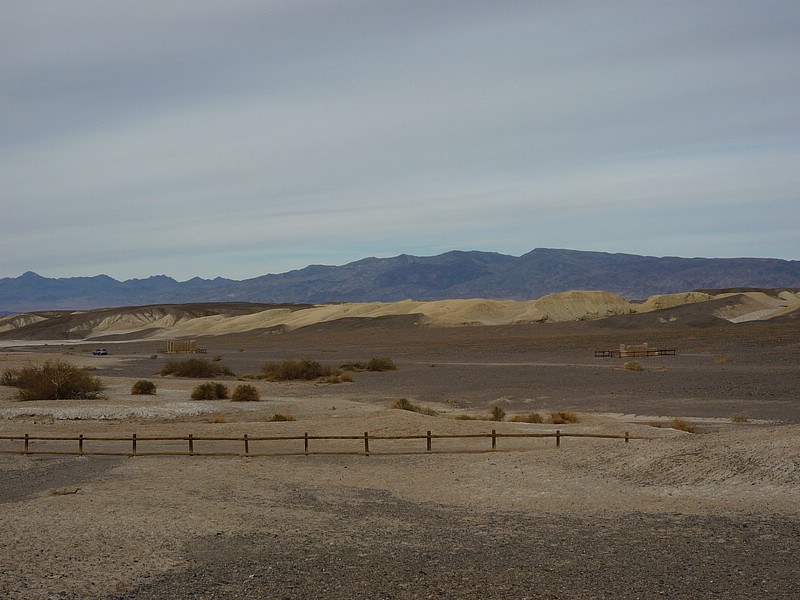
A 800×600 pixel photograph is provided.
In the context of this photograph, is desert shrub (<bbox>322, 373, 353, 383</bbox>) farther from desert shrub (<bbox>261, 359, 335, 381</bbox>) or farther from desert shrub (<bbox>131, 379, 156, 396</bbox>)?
desert shrub (<bbox>131, 379, 156, 396</bbox>)

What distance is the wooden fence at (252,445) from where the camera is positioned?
19.8 metres

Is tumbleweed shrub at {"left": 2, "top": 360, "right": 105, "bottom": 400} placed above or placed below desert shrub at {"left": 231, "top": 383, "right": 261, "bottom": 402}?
above

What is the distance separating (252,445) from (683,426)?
37.0ft

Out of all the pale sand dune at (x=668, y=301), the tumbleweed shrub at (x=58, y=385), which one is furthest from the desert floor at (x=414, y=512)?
the pale sand dune at (x=668, y=301)

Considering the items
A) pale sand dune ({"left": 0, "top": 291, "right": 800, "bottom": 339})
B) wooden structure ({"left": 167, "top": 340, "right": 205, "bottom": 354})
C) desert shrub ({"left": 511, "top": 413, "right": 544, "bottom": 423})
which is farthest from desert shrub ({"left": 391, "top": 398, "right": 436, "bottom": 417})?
pale sand dune ({"left": 0, "top": 291, "right": 800, "bottom": 339})

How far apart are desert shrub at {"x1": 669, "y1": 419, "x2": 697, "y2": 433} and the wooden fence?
3.04m

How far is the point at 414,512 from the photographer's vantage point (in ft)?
45.3

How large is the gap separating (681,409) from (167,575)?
22092 millimetres

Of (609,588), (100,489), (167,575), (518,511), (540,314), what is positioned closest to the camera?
(609,588)

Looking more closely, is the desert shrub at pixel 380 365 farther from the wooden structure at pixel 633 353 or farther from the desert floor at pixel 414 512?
the desert floor at pixel 414 512

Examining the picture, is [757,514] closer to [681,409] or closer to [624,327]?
[681,409]

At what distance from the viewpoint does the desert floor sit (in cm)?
988

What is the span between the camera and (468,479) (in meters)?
16.9

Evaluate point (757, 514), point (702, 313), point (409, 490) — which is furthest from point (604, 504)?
point (702, 313)
